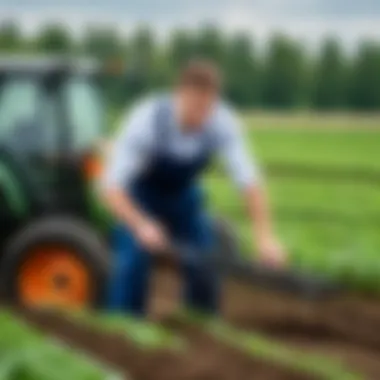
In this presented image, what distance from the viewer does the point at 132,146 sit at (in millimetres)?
7316

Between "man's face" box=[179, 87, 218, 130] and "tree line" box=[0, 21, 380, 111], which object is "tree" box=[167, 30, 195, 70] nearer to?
"tree line" box=[0, 21, 380, 111]

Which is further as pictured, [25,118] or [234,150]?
[25,118]

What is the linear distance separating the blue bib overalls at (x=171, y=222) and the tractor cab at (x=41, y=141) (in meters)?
1.26

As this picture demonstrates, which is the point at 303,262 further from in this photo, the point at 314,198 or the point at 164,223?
the point at 314,198

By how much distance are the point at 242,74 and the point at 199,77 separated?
4108cm

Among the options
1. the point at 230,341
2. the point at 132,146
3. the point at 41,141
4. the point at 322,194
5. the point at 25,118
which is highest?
the point at 322,194

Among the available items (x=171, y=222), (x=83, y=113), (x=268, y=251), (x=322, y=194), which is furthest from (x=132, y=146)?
(x=322, y=194)

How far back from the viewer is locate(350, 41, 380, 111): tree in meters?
44.4

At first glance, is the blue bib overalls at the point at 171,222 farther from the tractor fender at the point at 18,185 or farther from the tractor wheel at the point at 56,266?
the tractor fender at the point at 18,185

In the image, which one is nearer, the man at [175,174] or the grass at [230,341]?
the grass at [230,341]

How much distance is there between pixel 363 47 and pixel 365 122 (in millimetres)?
2146

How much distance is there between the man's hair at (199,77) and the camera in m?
7.07

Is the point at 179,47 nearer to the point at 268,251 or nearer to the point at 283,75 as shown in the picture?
the point at 283,75

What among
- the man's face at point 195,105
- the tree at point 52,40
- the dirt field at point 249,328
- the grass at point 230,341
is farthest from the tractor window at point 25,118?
the tree at point 52,40
